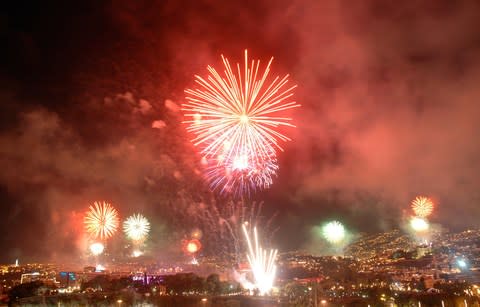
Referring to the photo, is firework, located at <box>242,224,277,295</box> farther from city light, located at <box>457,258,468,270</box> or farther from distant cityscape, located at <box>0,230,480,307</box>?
city light, located at <box>457,258,468,270</box>

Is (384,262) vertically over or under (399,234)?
under

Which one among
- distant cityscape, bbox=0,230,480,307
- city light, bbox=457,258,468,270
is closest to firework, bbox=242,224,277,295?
distant cityscape, bbox=0,230,480,307

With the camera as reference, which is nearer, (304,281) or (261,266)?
(261,266)

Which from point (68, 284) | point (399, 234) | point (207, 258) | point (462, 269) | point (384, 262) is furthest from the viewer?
point (399, 234)

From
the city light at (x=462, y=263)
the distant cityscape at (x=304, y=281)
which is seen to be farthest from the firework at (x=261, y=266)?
the city light at (x=462, y=263)

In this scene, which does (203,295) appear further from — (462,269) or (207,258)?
(462,269)

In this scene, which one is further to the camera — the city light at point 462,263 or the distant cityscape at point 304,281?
the city light at point 462,263

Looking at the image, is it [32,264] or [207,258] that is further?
[32,264]

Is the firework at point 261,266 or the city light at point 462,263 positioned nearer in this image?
the firework at point 261,266

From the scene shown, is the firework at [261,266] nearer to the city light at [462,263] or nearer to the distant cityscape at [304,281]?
the distant cityscape at [304,281]

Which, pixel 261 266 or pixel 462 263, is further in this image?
pixel 462 263

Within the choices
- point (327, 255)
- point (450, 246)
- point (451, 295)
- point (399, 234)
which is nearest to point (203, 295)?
point (451, 295)
